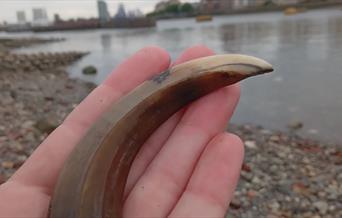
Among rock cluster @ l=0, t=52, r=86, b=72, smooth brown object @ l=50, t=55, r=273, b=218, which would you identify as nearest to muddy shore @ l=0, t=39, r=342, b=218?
smooth brown object @ l=50, t=55, r=273, b=218

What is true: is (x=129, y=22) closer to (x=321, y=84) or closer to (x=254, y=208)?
(x=321, y=84)

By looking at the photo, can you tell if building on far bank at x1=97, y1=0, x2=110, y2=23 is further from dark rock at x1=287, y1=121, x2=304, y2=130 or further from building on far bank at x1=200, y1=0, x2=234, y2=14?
dark rock at x1=287, y1=121, x2=304, y2=130

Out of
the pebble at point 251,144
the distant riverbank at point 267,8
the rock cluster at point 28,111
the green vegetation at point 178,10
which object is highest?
the green vegetation at point 178,10

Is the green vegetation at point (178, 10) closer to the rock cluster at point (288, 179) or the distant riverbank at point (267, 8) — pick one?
the distant riverbank at point (267, 8)

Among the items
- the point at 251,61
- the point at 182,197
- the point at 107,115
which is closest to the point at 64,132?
the point at 107,115

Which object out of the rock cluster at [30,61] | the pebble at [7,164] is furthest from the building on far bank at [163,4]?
the pebble at [7,164]

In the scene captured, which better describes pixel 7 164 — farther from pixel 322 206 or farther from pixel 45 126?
pixel 322 206
